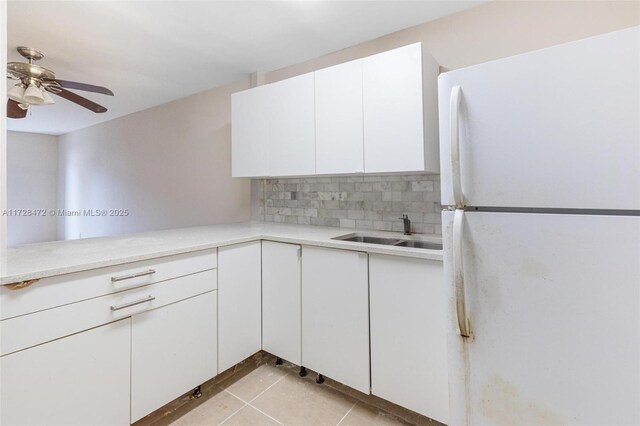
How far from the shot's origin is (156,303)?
56.0 inches

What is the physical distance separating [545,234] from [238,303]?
159 cm

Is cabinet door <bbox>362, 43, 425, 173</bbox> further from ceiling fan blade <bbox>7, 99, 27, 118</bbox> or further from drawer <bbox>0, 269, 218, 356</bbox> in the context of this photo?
ceiling fan blade <bbox>7, 99, 27, 118</bbox>

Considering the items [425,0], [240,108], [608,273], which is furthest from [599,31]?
[240,108]

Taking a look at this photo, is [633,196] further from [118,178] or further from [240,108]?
[118,178]

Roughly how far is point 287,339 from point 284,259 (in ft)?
1.66

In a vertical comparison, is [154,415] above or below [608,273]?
below

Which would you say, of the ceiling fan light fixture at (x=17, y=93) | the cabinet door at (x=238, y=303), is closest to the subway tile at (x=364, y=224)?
the cabinet door at (x=238, y=303)

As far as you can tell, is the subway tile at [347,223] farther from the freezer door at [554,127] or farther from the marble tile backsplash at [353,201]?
the freezer door at [554,127]

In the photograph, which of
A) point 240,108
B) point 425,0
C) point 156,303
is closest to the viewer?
point 156,303

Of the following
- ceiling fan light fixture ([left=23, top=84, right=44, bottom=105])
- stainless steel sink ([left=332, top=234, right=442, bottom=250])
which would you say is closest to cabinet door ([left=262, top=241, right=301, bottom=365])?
stainless steel sink ([left=332, top=234, right=442, bottom=250])

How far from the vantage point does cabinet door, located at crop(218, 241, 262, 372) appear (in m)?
1.73

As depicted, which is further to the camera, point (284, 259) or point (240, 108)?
point (240, 108)

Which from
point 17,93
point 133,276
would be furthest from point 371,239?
point 17,93

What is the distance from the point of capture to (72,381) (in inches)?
45.8
